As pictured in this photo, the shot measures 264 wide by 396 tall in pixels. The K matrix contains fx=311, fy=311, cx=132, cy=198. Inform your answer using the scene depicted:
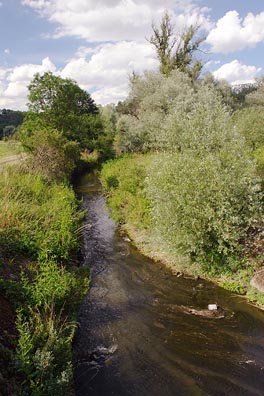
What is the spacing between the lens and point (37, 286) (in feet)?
28.5

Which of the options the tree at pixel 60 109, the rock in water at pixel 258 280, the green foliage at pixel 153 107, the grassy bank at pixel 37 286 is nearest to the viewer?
the grassy bank at pixel 37 286

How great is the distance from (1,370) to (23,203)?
29.9 ft

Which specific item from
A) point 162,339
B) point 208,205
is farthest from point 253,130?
point 162,339

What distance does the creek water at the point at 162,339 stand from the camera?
7363 mm

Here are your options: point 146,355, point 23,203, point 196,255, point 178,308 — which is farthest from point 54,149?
point 146,355

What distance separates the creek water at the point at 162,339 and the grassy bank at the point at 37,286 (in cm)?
105

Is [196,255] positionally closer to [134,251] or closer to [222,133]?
[134,251]

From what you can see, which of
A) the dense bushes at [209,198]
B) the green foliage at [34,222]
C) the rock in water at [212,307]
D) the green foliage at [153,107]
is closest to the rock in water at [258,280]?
the dense bushes at [209,198]

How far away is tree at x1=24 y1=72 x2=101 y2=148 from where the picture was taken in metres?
35.9

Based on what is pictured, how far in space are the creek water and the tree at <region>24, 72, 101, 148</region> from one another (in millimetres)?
24430

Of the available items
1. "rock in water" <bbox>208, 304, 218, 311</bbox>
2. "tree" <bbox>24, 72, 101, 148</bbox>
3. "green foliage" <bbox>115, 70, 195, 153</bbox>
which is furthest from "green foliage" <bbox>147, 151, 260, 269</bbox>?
"tree" <bbox>24, 72, 101, 148</bbox>

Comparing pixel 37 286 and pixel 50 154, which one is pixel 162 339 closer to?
pixel 37 286

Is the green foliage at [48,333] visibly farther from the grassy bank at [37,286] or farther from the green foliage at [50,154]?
the green foliage at [50,154]

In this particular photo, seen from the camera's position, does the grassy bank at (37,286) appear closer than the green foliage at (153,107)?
Yes
